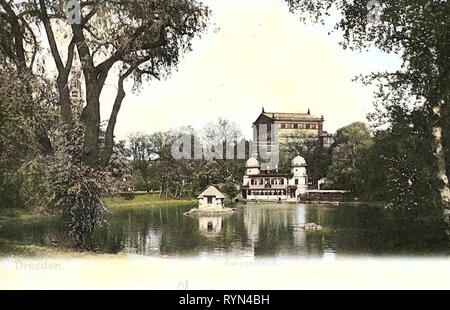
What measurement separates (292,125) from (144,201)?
1502mm

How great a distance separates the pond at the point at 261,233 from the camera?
16.3 ft

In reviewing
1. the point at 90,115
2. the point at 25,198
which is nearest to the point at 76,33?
the point at 90,115

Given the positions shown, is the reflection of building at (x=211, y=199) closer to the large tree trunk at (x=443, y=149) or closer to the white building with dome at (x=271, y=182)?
the white building with dome at (x=271, y=182)

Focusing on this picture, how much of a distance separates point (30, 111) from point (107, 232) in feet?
4.25

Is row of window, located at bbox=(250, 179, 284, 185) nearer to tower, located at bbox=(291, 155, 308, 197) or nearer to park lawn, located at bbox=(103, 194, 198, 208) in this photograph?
tower, located at bbox=(291, 155, 308, 197)

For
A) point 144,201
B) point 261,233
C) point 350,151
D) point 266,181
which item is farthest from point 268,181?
point 144,201

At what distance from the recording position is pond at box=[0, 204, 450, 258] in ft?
16.3

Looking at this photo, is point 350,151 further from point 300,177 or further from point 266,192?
point 266,192

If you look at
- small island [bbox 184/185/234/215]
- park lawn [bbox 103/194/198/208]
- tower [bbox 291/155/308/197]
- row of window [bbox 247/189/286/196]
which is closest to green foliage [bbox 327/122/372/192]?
tower [bbox 291/155/308/197]

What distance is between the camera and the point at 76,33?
5125mm

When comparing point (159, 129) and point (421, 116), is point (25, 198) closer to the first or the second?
point (159, 129)

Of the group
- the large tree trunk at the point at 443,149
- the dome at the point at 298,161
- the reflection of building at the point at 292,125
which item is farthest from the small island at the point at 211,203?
the large tree trunk at the point at 443,149

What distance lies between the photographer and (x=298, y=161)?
519 centimetres

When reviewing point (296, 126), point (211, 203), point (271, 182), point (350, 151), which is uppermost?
point (296, 126)
